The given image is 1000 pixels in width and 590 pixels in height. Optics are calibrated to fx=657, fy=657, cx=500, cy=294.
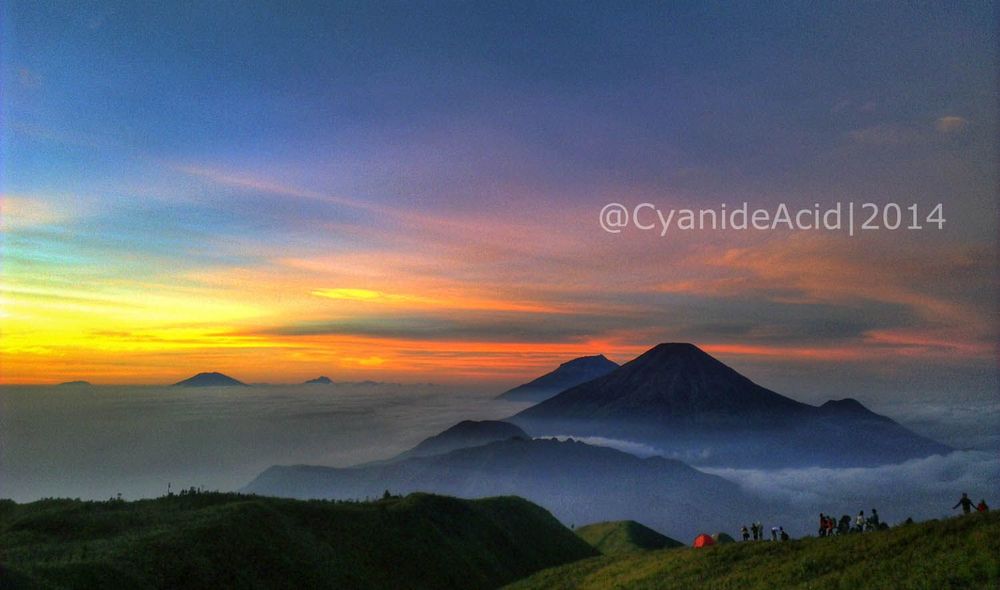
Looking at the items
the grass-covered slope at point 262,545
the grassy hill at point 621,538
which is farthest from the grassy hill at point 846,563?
the grassy hill at point 621,538

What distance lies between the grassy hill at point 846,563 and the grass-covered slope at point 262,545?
2177 cm

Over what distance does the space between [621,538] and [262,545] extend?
78191 mm

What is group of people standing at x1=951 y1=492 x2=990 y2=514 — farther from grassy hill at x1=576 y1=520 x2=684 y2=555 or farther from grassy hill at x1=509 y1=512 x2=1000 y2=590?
grassy hill at x1=576 y1=520 x2=684 y2=555

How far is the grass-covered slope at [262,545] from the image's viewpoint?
146 ft

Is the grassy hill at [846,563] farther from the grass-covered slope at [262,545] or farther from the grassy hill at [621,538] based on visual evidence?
the grassy hill at [621,538]

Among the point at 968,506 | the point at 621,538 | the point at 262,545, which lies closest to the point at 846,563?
the point at 968,506

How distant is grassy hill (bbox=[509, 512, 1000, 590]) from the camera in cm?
3153

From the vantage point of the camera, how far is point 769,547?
4553 cm

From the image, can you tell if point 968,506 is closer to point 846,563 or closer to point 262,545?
point 846,563

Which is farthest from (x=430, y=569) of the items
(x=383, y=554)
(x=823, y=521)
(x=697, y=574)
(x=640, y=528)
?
(x=640, y=528)

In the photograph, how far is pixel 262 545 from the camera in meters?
56.4

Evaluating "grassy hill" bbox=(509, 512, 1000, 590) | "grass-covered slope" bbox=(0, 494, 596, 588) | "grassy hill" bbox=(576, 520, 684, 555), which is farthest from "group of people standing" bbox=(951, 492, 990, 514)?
"grassy hill" bbox=(576, 520, 684, 555)

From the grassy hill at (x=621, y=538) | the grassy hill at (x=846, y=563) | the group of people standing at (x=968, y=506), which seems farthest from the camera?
Answer: the grassy hill at (x=621, y=538)

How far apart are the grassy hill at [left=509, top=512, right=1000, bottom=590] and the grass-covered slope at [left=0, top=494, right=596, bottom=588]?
21.8 m
